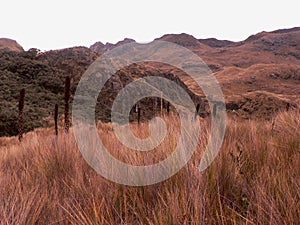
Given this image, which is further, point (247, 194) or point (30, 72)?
point (30, 72)

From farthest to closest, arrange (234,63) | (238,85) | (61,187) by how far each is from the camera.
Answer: (234,63)
(238,85)
(61,187)

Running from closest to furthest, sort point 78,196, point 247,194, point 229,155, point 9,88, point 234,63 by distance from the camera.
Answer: point 247,194 < point 78,196 < point 229,155 < point 9,88 < point 234,63

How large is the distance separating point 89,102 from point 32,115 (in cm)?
554

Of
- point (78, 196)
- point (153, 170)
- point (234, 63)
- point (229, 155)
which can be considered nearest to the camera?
point (78, 196)

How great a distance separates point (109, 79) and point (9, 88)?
9827mm

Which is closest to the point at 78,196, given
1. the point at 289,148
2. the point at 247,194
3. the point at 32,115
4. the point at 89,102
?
the point at 247,194

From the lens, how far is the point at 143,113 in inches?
1062

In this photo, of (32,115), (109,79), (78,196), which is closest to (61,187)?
(78,196)

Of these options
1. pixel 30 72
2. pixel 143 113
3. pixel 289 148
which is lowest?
pixel 143 113

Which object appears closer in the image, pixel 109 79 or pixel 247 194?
pixel 247 194

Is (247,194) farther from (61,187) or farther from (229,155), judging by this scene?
(61,187)

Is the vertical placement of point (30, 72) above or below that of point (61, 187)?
above

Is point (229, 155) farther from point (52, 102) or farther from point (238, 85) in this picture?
point (238, 85)

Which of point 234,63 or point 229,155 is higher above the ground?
point 234,63
